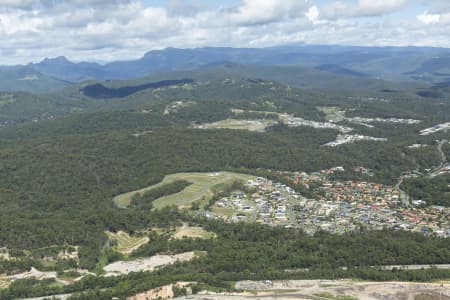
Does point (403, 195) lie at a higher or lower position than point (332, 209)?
lower

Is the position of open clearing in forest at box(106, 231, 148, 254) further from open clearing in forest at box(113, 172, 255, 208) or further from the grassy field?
the grassy field

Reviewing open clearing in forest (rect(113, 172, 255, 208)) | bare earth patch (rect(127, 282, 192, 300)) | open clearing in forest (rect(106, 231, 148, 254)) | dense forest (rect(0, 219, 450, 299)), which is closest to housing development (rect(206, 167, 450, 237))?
open clearing in forest (rect(113, 172, 255, 208))

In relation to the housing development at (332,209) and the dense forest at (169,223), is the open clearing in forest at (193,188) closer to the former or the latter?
the dense forest at (169,223)

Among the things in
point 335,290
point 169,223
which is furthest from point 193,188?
point 335,290

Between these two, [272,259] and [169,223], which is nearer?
[272,259]

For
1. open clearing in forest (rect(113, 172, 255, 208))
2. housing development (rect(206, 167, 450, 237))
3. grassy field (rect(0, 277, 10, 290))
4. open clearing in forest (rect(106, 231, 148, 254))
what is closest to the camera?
grassy field (rect(0, 277, 10, 290))

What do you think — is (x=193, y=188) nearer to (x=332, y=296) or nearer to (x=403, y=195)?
(x=403, y=195)
